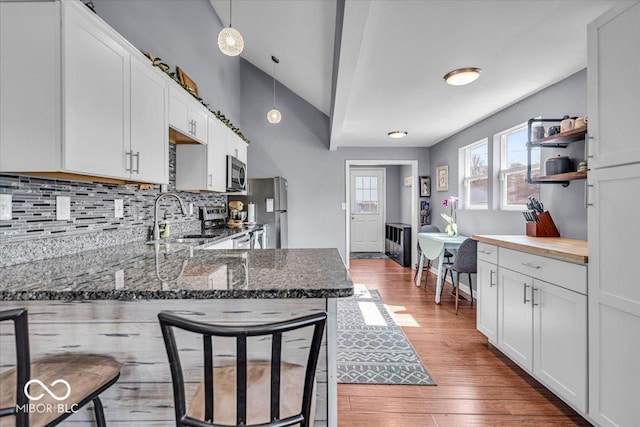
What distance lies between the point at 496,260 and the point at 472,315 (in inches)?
47.0

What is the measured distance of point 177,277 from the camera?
112 centimetres

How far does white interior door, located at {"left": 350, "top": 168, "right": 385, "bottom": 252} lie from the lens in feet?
26.9

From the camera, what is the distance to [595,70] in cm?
167

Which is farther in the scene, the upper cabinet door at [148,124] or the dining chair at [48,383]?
the upper cabinet door at [148,124]

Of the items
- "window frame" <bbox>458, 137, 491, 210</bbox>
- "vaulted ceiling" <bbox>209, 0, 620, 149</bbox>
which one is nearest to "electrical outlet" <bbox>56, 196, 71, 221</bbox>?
"vaulted ceiling" <bbox>209, 0, 620, 149</bbox>

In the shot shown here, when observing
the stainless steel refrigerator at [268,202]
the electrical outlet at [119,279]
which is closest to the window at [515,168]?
the stainless steel refrigerator at [268,202]

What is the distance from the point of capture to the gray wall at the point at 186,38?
2.26 metres

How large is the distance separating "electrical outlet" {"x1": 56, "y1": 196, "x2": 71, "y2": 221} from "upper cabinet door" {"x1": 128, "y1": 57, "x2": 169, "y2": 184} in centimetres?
33

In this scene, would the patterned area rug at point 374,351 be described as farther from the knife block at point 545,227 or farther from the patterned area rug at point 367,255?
the patterned area rug at point 367,255

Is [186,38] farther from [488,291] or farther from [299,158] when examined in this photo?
[488,291]

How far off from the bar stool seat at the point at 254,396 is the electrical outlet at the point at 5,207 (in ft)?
3.77

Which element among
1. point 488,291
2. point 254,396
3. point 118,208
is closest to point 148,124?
point 118,208

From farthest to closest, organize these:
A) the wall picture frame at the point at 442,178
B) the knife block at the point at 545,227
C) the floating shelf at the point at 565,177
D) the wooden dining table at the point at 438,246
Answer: the wall picture frame at the point at 442,178 < the wooden dining table at the point at 438,246 < the knife block at the point at 545,227 < the floating shelf at the point at 565,177

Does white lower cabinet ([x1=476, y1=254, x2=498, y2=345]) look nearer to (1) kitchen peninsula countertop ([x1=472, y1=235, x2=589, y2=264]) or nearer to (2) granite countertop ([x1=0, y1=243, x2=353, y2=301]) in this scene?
(1) kitchen peninsula countertop ([x1=472, y1=235, x2=589, y2=264])
